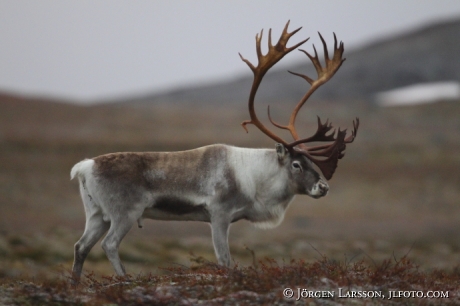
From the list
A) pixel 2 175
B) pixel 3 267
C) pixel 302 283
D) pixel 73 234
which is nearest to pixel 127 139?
pixel 2 175

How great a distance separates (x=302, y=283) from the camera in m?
8.52

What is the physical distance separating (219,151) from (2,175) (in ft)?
70.7

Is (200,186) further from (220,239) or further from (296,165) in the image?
(296,165)

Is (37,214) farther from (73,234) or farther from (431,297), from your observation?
(431,297)

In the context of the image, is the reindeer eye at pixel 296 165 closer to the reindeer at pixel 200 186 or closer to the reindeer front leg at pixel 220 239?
the reindeer at pixel 200 186

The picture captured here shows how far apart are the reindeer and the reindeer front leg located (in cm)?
1

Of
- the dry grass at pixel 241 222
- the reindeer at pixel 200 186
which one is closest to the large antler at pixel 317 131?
the reindeer at pixel 200 186

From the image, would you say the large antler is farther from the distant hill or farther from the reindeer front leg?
the distant hill

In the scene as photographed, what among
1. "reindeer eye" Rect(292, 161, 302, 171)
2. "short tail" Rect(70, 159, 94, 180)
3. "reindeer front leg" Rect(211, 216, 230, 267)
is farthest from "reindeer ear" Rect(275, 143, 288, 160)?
"short tail" Rect(70, 159, 94, 180)

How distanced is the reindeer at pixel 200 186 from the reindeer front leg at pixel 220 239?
1cm

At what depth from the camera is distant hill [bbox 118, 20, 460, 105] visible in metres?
55.7

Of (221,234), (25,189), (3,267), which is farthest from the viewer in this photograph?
(25,189)

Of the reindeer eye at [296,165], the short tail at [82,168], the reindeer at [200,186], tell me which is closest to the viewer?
the reindeer at [200,186]

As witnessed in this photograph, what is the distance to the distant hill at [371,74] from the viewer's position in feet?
183
